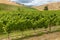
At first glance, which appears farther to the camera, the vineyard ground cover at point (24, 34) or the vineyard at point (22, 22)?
the vineyard ground cover at point (24, 34)

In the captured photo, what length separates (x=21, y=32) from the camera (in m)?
43.8

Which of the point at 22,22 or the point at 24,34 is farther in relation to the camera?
the point at 24,34

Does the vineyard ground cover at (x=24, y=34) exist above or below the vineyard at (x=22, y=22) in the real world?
below

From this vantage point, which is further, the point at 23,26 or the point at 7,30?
the point at 23,26

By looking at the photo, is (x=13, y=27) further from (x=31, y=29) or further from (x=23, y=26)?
(x=31, y=29)

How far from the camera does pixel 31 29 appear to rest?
46156mm

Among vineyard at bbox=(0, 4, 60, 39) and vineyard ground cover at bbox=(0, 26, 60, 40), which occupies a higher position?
vineyard at bbox=(0, 4, 60, 39)

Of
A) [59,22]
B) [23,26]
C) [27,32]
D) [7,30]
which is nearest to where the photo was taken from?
[7,30]

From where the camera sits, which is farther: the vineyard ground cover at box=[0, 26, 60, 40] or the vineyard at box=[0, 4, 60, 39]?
the vineyard ground cover at box=[0, 26, 60, 40]

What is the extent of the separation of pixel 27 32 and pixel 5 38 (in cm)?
665

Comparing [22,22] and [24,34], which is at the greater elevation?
[22,22]

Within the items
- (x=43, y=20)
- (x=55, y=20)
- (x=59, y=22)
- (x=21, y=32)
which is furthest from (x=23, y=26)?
(x=59, y=22)

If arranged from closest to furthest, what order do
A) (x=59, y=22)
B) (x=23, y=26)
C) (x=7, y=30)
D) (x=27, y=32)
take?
(x=7, y=30)
(x=23, y=26)
(x=27, y=32)
(x=59, y=22)

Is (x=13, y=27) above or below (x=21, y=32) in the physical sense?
above
